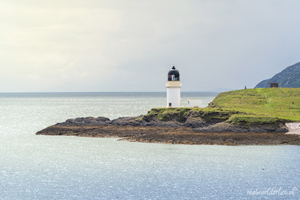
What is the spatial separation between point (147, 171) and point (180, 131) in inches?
541

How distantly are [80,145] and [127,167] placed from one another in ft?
33.7

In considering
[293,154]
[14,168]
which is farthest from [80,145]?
[293,154]

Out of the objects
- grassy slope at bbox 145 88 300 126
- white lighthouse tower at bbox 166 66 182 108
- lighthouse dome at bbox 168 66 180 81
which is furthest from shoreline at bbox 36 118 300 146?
lighthouse dome at bbox 168 66 180 81

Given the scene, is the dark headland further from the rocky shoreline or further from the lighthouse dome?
the lighthouse dome

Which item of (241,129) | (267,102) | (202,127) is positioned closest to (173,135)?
(202,127)

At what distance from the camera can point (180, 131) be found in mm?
34031

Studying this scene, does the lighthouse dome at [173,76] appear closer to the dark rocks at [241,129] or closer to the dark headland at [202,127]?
the dark headland at [202,127]

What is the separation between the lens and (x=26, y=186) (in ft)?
59.8

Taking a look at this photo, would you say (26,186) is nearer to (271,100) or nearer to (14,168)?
(14,168)

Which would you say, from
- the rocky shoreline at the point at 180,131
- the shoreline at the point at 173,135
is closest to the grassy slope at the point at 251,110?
the rocky shoreline at the point at 180,131

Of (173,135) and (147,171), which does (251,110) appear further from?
(147,171)

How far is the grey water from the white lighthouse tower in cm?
1589

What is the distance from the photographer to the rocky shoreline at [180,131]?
2959 centimetres

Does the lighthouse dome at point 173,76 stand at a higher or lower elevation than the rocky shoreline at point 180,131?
higher
